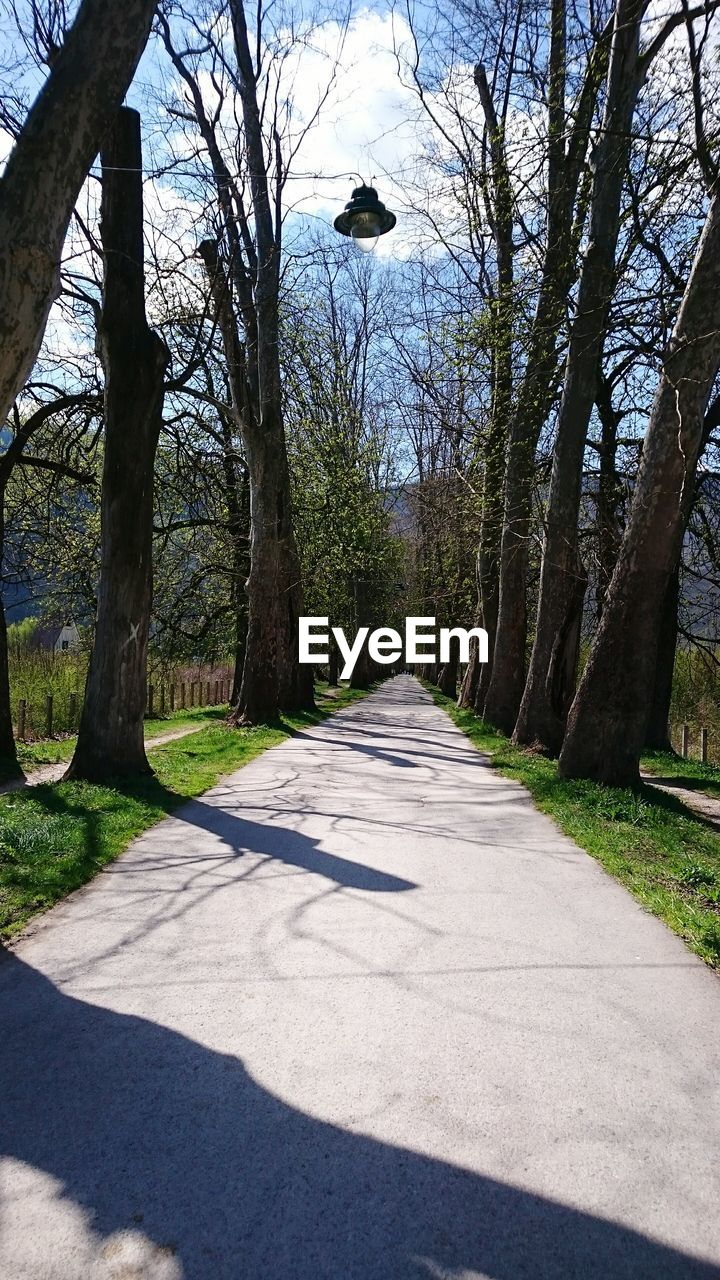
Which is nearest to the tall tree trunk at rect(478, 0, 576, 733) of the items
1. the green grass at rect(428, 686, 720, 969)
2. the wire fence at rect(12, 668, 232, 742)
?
the green grass at rect(428, 686, 720, 969)

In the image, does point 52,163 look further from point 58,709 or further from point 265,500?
point 58,709

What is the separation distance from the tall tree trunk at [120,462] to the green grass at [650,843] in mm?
4849

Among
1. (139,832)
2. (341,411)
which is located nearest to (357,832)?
(139,832)

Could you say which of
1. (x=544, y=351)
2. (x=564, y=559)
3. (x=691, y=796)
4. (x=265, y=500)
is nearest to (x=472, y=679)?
(x=265, y=500)

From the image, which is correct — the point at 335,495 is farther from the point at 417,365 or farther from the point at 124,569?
the point at 124,569

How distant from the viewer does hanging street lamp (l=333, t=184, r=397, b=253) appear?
353 inches

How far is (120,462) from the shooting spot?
30.6 feet

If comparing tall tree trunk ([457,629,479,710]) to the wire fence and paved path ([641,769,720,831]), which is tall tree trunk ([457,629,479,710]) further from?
paved path ([641,769,720,831])

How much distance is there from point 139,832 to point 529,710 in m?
7.79

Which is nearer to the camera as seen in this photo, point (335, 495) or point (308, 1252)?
point (308, 1252)

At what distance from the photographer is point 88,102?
4035mm

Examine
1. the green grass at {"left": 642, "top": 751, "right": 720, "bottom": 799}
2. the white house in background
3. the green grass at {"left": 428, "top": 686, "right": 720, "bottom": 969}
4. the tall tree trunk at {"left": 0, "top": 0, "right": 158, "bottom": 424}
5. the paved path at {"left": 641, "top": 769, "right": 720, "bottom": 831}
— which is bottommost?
the green grass at {"left": 642, "top": 751, "right": 720, "bottom": 799}

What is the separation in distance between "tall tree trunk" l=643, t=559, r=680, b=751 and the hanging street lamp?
9250 millimetres

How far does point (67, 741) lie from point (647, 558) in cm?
1175
